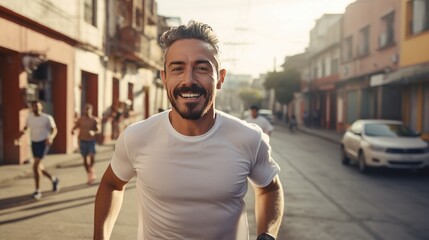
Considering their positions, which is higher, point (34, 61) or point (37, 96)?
point (34, 61)

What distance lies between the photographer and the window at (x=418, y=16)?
1848 cm

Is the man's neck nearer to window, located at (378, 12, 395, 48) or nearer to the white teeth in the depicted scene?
the white teeth

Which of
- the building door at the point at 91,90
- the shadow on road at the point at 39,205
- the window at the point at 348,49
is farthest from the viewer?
the window at the point at 348,49

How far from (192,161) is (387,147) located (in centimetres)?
1058

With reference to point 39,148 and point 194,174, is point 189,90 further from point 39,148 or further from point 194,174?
point 39,148

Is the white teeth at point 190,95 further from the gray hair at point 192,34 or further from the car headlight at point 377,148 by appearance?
the car headlight at point 377,148

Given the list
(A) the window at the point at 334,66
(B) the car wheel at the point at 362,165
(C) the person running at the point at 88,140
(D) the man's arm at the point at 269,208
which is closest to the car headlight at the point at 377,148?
(B) the car wheel at the point at 362,165

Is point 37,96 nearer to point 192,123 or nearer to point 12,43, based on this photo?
point 12,43

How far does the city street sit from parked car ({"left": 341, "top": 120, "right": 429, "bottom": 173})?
0.40m

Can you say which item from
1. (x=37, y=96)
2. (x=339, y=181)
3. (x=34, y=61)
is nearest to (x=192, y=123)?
(x=339, y=181)

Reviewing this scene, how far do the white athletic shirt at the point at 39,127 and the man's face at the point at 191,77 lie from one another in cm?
698

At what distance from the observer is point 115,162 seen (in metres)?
2.28

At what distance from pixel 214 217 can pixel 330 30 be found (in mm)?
36334

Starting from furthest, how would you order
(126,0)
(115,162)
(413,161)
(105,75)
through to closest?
(126,0)
(105,75)
(413,161)
(115,162)
